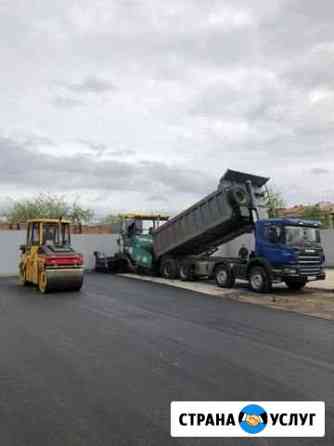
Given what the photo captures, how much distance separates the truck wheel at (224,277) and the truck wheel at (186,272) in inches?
72.8

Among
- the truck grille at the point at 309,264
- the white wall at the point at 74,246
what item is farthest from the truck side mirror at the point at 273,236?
the white wall at the point at 74,246

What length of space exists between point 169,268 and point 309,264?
6.63 metres

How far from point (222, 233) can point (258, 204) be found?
1.93 m

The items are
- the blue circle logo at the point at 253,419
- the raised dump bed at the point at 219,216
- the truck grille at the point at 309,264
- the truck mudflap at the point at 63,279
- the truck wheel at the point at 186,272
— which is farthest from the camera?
the truck wheel at the point at 186,272

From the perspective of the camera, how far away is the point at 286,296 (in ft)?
45.5

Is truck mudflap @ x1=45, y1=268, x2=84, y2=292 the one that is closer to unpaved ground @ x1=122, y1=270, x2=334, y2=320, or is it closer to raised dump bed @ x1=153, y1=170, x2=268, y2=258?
unpaved ground @ x1=122, y1=270, x2=334, y2=320

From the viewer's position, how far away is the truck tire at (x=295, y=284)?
49.5ft

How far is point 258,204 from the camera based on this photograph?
15.5m

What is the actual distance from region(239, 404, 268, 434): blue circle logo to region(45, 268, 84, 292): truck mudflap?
1010cm

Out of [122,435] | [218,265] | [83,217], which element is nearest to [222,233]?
[218,265]

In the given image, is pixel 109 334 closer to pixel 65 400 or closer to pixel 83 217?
pixel 65 400

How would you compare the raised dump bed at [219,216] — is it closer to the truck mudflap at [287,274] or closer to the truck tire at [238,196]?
the truck tire at [238,196]

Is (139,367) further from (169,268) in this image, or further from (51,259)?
(169,268)

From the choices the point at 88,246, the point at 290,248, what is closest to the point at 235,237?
the point at 290,248
